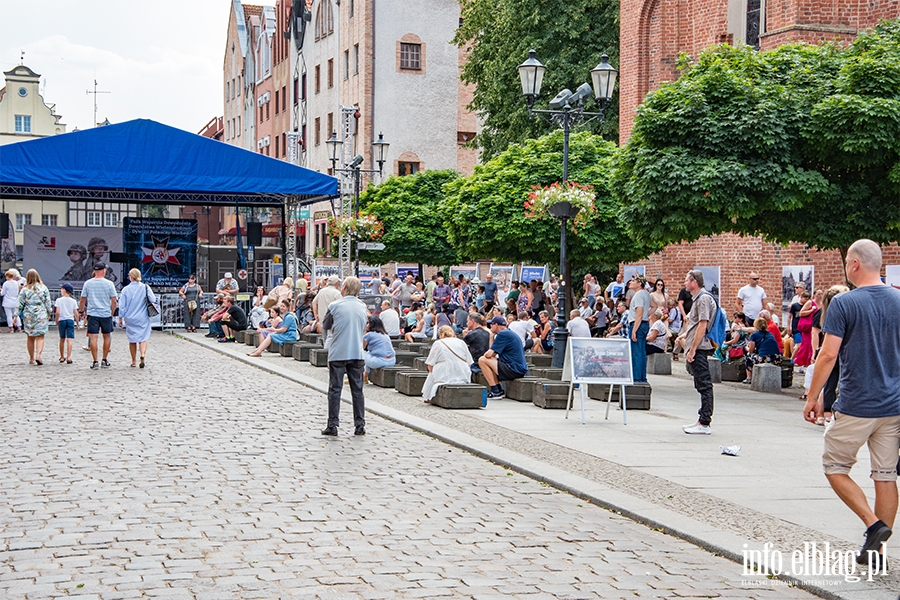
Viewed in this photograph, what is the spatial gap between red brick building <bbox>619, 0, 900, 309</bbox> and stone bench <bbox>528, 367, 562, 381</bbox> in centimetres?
656

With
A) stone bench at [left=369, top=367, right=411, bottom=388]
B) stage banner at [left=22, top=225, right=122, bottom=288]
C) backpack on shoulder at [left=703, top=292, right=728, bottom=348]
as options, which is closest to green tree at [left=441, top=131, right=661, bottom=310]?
stone bench at [left=369, top=367, right=411, bottom=388]

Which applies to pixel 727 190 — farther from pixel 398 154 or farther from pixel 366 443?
pixel 398 154

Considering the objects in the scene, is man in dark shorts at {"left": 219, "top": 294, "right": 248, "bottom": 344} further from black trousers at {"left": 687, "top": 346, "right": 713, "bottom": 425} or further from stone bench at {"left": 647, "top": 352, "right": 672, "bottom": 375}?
black trousers at {"left": 687, "top": 346, "right": 713, "bottom": 425}

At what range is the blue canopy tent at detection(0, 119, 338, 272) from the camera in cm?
3056

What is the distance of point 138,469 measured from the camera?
9.86 m

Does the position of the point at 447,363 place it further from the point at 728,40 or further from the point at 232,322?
the point at 728,40

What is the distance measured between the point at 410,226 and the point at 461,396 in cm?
3233

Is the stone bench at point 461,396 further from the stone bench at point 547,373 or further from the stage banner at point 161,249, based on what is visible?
the stage banner at point 161,249

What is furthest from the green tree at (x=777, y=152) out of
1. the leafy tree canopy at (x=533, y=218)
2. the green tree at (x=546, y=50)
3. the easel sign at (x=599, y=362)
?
the green tree at (x=546, y=50)

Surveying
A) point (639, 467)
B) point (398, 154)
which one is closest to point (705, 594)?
point (639, 467)

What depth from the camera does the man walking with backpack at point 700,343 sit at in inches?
501

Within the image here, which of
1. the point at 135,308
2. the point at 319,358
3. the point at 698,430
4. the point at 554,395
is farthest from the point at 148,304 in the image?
the point at 698,430

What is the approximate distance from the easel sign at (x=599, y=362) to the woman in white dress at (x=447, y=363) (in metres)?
1.97

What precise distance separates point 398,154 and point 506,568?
5318cm
